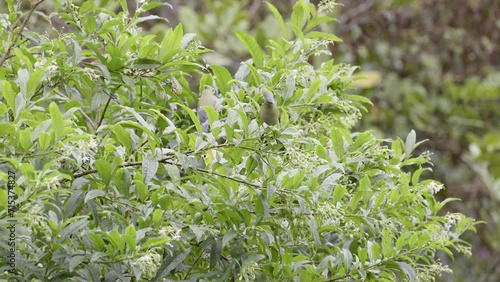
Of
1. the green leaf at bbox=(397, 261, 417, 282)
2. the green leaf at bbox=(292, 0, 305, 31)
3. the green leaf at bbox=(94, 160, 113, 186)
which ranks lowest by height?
the green leaf at bbox=(397, 261, 417, 282)

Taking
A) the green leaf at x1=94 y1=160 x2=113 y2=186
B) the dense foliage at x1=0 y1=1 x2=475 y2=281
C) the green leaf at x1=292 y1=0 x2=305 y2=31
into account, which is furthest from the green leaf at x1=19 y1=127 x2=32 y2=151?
the green leaf at x1=292 y1=0 x2=305 y2=31

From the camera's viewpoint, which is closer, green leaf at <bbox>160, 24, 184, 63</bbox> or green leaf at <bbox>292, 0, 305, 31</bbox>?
green leaf at <bbox>160, 24, 184, 63</bbox>

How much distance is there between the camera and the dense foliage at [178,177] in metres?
1.28

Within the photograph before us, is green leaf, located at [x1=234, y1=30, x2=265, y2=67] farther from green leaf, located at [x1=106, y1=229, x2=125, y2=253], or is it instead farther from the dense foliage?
green leaf, located at [x1=106, y1=229, x2=125, y2=253]

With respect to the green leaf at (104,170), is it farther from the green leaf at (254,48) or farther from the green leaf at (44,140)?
the green leaf at (254,48)

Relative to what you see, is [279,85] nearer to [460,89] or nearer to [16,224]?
[16,224]

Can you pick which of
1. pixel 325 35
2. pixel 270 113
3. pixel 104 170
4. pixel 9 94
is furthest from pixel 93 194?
pixel 325 35

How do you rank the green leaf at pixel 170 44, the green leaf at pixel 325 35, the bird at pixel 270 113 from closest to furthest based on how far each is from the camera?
the bird at pixel 270 113 → the green leaf at pixel 170 44 → the green leaf at pixel 325 35

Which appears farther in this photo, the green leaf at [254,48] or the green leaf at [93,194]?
the green leaf at [254,48]

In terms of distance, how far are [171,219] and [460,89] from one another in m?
3.97

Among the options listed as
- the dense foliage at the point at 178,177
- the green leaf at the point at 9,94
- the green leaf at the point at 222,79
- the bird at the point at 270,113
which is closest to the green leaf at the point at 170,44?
the dense foliage at the point at 178,177

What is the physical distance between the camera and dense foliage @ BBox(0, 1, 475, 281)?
4.20ft

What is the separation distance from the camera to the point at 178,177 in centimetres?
136

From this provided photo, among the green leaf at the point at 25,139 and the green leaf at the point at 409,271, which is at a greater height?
the green leaf at the point at 25,139
